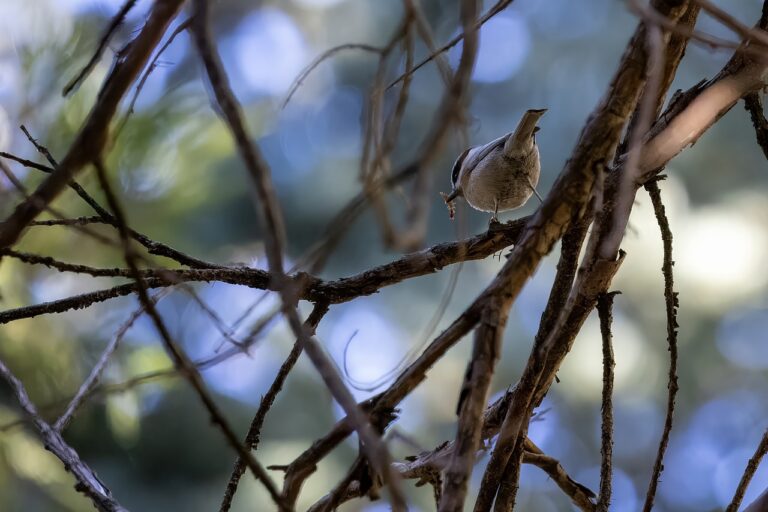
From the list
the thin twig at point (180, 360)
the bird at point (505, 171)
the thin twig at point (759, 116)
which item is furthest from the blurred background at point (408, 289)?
the thin twig at point (180, 360)

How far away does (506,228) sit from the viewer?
0.91 metres

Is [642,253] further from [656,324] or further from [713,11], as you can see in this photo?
[713,11]

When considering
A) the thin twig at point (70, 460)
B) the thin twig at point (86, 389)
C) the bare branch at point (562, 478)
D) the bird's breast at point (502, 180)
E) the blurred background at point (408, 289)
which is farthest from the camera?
the blurred background at point (408, 289)

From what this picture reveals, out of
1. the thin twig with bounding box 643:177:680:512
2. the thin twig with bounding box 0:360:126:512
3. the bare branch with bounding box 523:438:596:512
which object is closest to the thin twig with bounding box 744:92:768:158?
the thin twig with bounding box 643:177:680:512

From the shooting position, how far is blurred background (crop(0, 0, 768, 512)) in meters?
2.28

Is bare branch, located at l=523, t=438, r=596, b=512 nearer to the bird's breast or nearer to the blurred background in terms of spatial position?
the bird's breast

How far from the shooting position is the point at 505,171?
181cm

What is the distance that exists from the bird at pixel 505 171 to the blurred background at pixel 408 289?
15.5 inches

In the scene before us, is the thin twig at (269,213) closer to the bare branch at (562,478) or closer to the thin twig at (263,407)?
the thin twig at (263,407)

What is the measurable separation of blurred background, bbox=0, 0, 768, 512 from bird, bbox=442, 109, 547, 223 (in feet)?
1.29

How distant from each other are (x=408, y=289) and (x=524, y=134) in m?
1.33

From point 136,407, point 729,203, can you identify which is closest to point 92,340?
point 136,407

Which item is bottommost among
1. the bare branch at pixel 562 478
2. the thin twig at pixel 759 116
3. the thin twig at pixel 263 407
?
the bare branch at pixel 562 478

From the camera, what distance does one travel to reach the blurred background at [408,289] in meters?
2.28
